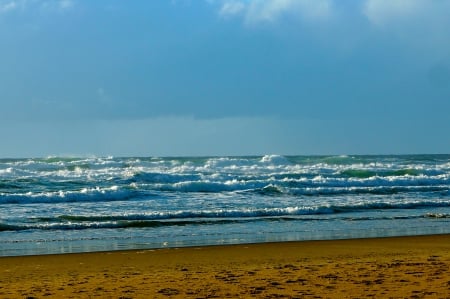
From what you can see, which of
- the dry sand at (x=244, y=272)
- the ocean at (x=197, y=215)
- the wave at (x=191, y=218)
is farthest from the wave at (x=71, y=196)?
the dry sand at (x=244, y=272)

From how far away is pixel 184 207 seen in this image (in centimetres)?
2525

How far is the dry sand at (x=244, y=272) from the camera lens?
29.9 feet

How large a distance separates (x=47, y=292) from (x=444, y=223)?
1385 cm

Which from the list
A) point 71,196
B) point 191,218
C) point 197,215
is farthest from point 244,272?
point 71,196

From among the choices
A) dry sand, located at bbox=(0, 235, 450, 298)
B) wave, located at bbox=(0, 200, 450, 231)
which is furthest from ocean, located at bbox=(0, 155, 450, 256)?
A: dry sand, located at bbox=(0, 235, 450, 298)

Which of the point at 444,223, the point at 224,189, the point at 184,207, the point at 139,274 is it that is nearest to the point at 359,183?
the point at 224,189

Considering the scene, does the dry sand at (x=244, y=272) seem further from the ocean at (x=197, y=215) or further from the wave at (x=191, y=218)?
the wave at (x=191, y=218)

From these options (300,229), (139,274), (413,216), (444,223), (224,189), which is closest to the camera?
(139,274)

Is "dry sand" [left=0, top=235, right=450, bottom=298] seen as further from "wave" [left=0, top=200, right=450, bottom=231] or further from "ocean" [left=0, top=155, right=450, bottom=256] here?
"wave" [left=0, top=200, right=450, bottom=231]

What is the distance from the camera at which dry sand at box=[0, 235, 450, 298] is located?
9102mm

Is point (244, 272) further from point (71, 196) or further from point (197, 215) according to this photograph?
point (71, 196)

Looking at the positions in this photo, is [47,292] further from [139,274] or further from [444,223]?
[444,223]

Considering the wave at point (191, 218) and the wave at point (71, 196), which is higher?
the wave at point (71, 196)

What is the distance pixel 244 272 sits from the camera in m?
10.9
